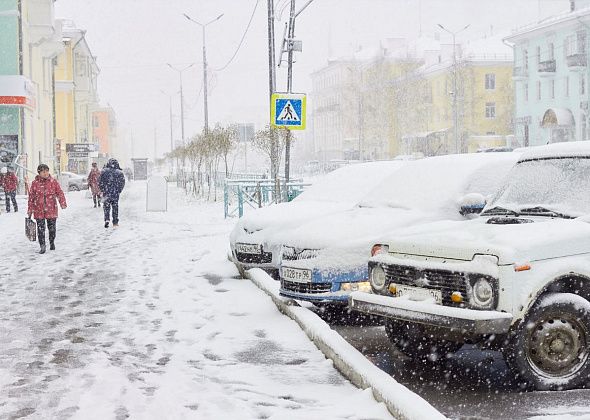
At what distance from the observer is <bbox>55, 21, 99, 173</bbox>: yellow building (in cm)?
6231

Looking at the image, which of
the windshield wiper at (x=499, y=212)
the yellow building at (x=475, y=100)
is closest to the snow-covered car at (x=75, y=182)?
the yellow building at (x=475, y=100)

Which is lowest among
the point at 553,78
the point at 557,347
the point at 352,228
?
the point at 557,347

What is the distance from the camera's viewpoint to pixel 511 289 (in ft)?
19.2

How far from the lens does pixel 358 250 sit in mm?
8609

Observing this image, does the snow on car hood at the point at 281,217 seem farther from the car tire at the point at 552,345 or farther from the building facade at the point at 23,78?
the building facade at the point at 23,78

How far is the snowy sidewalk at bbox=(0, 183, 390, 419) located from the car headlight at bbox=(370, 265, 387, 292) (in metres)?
0.74

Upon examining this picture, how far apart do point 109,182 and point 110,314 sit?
39.3 ft

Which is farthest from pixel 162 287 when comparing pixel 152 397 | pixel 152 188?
pixel 152 188

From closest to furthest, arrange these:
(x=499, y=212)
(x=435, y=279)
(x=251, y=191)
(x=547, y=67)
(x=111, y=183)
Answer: (x=435, y=279) < (x=499, y=212) < (x=111, y=183) < (x=251, y=191) < (x=547, y=67)

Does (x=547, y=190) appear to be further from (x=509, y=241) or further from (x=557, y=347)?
(x=557, y=347)

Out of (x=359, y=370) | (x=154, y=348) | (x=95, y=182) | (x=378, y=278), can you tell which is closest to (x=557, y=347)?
(x=359, y=370)

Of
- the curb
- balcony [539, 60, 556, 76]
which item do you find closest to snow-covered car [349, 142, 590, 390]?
the curb

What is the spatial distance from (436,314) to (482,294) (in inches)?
13.4

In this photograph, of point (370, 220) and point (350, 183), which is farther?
point (350, 183)
